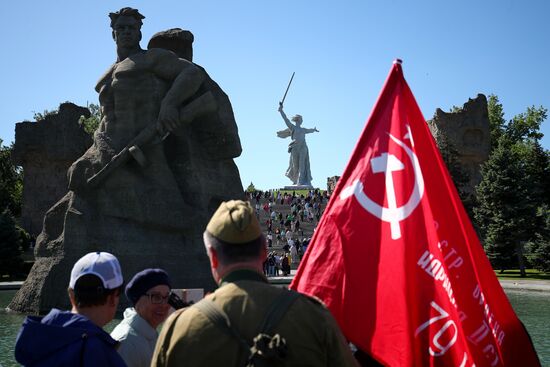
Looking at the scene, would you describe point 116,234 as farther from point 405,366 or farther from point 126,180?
point 405,366

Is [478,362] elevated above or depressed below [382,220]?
below

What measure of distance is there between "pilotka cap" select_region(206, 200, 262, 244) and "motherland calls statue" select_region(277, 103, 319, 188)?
52.5 meters

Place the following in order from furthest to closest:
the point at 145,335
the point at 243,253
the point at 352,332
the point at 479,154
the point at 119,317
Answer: the point at 479,154 → the point at 119,317 → the point at 145,335 → the point at 352,332 → the point at 243,253

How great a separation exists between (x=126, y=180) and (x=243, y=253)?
476 inches

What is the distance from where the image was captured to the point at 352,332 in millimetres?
3252

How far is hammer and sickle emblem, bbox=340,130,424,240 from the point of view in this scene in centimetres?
342

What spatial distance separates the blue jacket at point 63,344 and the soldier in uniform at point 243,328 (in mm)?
449

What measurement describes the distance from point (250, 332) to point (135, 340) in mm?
1670

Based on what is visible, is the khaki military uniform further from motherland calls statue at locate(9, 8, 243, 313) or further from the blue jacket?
motherland calls statue at locate(9, 8, 243, 313)

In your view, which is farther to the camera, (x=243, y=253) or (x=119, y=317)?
(x=119, y=317)

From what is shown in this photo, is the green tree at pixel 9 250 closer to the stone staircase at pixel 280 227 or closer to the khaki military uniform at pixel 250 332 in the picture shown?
the stone staircase at pixel 280 227

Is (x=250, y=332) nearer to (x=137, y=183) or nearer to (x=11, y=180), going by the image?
(x=137, y=183)

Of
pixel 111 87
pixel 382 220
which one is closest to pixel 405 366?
pixel 382 220

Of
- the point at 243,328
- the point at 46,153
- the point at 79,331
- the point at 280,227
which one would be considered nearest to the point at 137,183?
the point at 79,331
